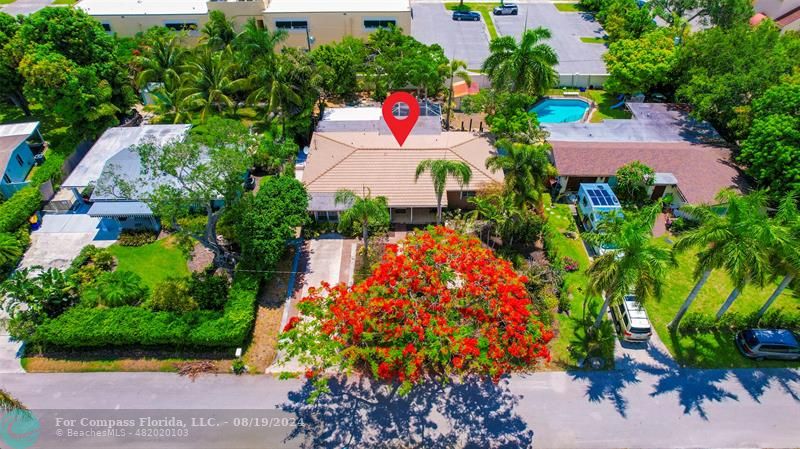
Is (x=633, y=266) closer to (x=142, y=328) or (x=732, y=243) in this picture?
(x=732, y=243)

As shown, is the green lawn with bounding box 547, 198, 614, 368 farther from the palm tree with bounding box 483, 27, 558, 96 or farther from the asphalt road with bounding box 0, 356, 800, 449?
the palm tree with bounding box 483, 27, 558, 96

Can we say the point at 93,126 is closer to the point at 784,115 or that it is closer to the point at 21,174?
the point at 21,174

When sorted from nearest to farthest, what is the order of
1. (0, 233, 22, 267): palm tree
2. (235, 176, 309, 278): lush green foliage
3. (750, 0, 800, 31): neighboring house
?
1. (235, 176, 309, 278): lush green foliage
2. (0, 233, 22, 267): palm tree
3. (750, 0, 800, 31): neighboring house

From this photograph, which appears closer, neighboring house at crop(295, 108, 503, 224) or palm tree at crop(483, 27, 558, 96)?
neighboring house at crop(295, 108, 503, 224)

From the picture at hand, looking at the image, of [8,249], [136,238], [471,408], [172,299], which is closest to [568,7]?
[471,408]

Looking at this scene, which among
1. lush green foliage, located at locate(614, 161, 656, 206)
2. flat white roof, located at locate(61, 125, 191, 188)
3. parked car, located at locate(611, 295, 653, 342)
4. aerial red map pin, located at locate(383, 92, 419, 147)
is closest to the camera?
parked car, located at locate(611, 295, 653, 342)

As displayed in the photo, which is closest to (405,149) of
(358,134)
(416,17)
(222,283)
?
(358,134)

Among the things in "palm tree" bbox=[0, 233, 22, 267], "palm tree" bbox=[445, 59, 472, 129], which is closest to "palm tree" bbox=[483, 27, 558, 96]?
"palm tree" bbox=[445, 59, 472, 129]
